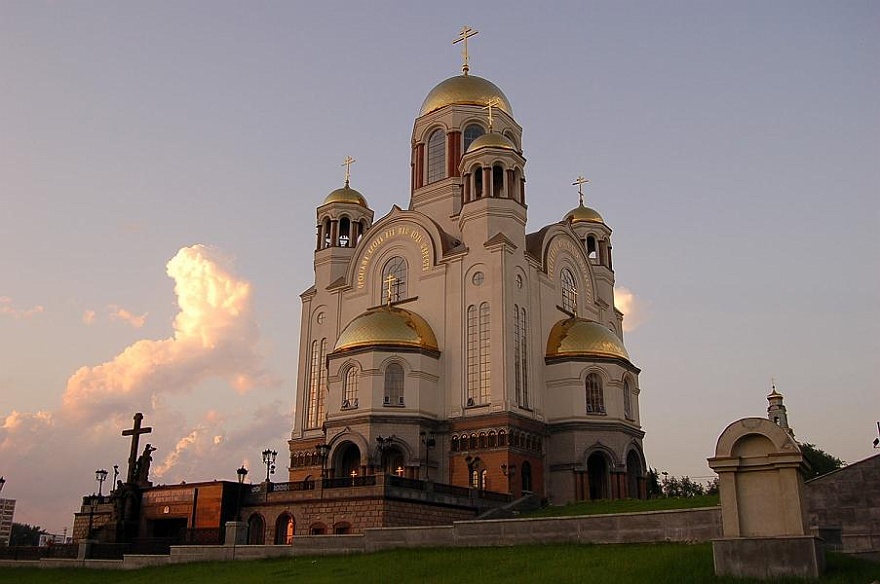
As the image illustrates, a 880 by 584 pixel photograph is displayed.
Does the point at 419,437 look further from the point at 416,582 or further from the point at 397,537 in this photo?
the point at 416,582

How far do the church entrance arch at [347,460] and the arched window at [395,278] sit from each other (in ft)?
29.8

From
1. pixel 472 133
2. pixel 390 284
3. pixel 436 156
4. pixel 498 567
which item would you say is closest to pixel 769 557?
pixel 498 567

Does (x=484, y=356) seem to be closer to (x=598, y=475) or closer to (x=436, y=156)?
(x=598, y=475)

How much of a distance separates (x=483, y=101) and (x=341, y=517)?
1076 inches

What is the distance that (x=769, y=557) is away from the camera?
13.9m

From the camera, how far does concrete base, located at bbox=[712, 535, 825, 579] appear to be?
44.7 feet

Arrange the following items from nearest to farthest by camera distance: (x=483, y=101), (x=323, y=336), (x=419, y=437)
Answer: (x=419, y=437) → (x=323, y=336) → (x=483, y=101)

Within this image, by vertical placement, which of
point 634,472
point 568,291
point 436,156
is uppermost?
point 436,156

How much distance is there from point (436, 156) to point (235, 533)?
27.7 meters

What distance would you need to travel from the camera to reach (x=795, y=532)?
45.7ft

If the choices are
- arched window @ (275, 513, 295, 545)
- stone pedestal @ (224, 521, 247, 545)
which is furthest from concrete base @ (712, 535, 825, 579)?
arched window @ (275, 513, 295, 545)

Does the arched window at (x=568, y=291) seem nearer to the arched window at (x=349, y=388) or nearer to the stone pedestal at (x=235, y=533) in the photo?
the arched window at (x=349, y=388)

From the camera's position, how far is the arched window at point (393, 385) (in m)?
38.7

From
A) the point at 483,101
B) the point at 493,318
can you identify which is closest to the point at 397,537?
the point at 493,318
